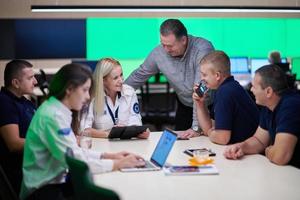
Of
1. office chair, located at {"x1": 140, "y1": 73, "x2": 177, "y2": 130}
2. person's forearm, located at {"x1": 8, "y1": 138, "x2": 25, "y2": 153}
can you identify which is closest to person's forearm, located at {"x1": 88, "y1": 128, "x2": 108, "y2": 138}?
person's forearm, located at {"x1": 8, "y1": 138, "x2": 25, "y2": 153}

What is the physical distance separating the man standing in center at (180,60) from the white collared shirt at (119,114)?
0.46m

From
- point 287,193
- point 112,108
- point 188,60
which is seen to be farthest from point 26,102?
point 287,193

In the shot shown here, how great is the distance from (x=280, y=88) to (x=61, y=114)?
122 cm

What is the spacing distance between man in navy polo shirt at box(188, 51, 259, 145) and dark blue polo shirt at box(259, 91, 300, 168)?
1.22 ft

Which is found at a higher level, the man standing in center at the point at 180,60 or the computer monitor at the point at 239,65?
the man standing in center at the point at 180,60

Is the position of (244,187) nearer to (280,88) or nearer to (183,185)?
(183,185)

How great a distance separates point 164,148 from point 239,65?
610cm

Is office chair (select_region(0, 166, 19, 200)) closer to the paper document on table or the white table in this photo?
the white table

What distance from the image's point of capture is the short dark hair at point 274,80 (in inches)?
100

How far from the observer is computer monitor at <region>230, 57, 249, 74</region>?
27.0ft

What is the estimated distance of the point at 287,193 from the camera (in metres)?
1.95

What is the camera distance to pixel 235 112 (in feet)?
9.78

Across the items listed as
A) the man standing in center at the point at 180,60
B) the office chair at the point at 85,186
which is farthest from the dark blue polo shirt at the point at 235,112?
the office chair at the point at 85,186

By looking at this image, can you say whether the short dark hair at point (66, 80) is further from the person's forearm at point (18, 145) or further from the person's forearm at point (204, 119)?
the person's forearm at point (204, 119)
